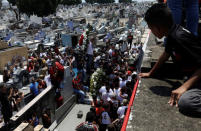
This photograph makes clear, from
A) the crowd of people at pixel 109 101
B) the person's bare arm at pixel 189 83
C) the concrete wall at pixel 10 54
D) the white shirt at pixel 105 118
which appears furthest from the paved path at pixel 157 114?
the concrete wall at pixel 10 54

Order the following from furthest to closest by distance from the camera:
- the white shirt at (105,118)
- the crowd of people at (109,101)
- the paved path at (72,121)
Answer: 1. the paved path at (72,121)
2. the white shirt at (105,118)
3. the crowd of people at (109,101)

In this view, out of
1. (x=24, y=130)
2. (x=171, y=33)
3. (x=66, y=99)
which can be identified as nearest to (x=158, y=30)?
(x=171, y=33)

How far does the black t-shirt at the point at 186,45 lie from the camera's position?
2.26m

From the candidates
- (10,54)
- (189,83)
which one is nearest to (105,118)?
(189,83)

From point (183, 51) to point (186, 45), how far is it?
0.32 feet

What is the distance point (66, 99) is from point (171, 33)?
22.3ft

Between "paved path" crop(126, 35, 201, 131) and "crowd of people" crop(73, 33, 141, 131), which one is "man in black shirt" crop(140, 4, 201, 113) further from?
"crowd of people" crop(73, 33, 141, 131)

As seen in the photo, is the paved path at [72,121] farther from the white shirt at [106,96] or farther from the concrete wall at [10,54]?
the concrete wall at [10,54]

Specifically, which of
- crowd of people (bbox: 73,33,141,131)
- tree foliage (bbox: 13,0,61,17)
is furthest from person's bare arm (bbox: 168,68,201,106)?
tree foliage (bbox: 13,0,61,17)

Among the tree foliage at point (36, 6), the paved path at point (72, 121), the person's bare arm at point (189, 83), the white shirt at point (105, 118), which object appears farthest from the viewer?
the tree foliage at point (36, 6)

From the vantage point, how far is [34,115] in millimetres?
7227

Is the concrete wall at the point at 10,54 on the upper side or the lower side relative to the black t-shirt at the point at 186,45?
lower

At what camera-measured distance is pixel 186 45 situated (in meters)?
2.29

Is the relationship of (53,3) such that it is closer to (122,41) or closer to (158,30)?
(122,41)
